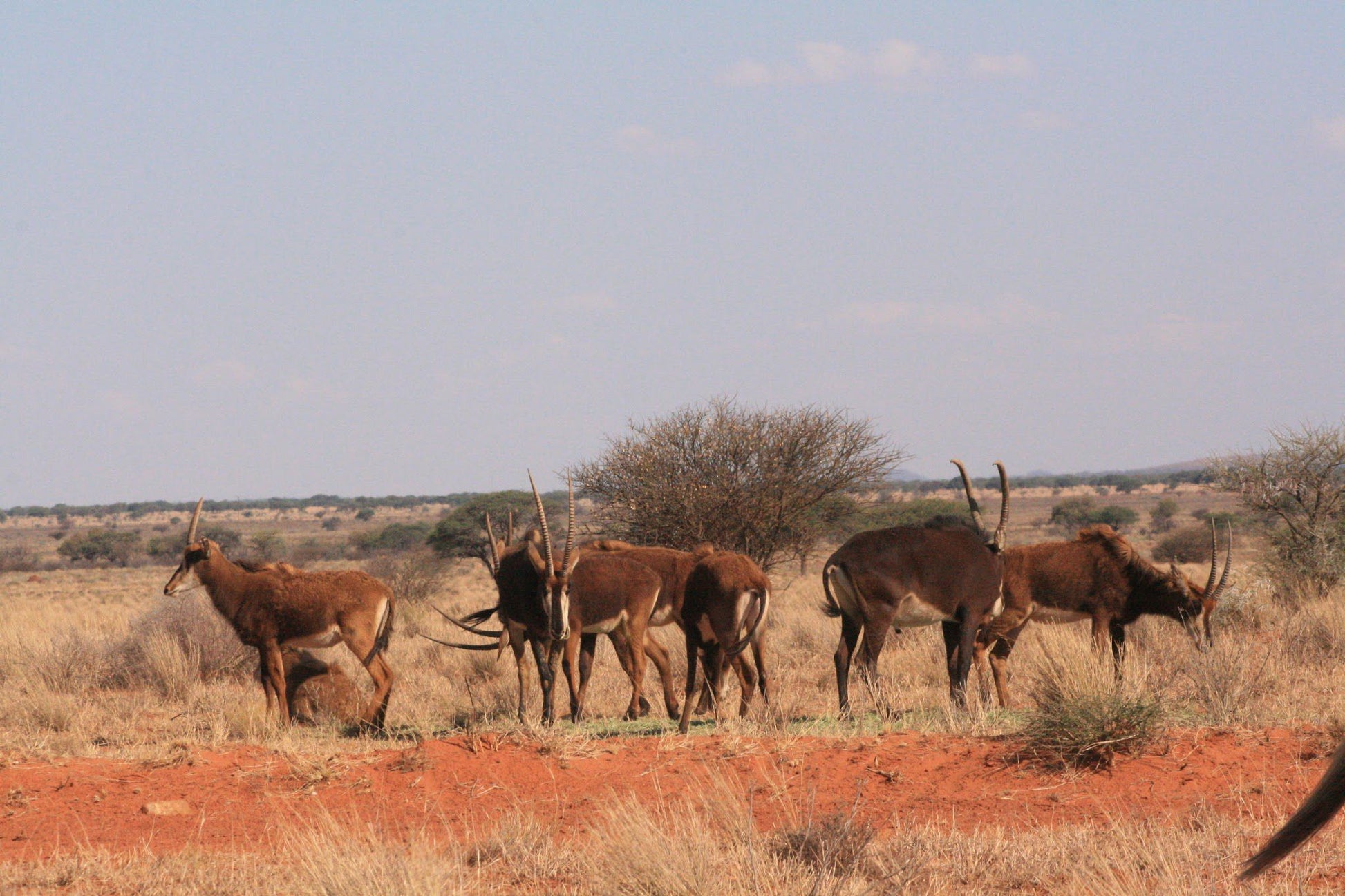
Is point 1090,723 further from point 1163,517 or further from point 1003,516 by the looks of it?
point 1163,517

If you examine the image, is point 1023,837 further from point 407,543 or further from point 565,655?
point 407,543

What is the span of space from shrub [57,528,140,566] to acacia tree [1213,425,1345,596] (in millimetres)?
49368

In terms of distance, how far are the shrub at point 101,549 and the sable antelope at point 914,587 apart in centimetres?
5305

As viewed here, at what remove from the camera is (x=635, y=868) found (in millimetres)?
5695

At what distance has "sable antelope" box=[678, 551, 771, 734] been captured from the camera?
10.9 meters

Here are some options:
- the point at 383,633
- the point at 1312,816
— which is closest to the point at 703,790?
the point at 383,633

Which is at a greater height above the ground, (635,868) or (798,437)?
(798,437)

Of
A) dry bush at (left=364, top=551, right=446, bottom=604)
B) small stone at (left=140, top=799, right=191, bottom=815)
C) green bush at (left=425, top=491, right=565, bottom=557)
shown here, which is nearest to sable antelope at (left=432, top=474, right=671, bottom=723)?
small stone at (left=140, top=799, right=191, bottom=815)

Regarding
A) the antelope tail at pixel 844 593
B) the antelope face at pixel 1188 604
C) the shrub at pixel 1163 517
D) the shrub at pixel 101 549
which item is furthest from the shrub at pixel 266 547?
the shrub at pixel 1163 517

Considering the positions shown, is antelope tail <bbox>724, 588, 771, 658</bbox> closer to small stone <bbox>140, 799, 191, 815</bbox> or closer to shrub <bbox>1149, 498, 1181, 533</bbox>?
small stone <bbox>140, 799, 191, 815</bbox>

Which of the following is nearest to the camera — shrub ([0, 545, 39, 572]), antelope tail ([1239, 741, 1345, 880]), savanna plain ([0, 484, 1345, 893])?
antelope tail ([1239, 741, 1345, 880])

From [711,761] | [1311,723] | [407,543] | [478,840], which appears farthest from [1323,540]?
[407,543]

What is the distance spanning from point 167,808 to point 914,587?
6.09 meters

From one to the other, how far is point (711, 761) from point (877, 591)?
271cm
